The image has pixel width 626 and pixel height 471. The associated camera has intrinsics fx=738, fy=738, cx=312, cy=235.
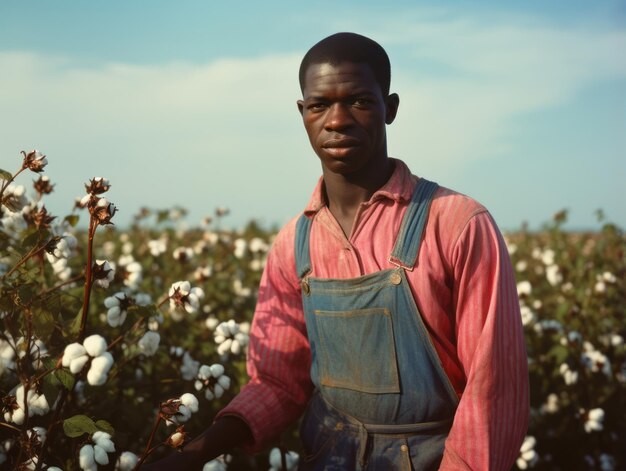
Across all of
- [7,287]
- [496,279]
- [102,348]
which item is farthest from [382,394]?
[7,287]

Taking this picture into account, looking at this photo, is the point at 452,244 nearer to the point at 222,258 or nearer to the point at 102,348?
the point at 102,348

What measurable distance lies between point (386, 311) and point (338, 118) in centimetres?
52

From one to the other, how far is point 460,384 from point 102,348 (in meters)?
0.94

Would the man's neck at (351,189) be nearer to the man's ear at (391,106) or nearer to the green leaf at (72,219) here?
the man's ear at (391,106)

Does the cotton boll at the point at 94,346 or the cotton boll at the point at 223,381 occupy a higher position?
the cotton boll at the point at 94,346

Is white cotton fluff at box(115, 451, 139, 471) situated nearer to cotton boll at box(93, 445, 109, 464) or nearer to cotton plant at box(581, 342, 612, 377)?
cotton boll at box(93, 445, 109, 464)

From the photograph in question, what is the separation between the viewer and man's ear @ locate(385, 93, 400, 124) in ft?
6.98

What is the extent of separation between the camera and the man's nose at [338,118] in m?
1.95

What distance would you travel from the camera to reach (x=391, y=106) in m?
2.14

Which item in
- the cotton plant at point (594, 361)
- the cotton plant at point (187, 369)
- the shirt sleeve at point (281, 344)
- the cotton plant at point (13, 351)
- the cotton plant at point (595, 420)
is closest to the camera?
the cotton plant at point (13, 351)

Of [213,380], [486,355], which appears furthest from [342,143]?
[213,380]

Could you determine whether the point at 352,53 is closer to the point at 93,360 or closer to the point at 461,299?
the point at 461,299

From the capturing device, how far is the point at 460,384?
6.53 ft

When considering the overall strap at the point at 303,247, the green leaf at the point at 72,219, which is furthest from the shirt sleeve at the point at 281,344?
the green leaf at the point at 72,219
